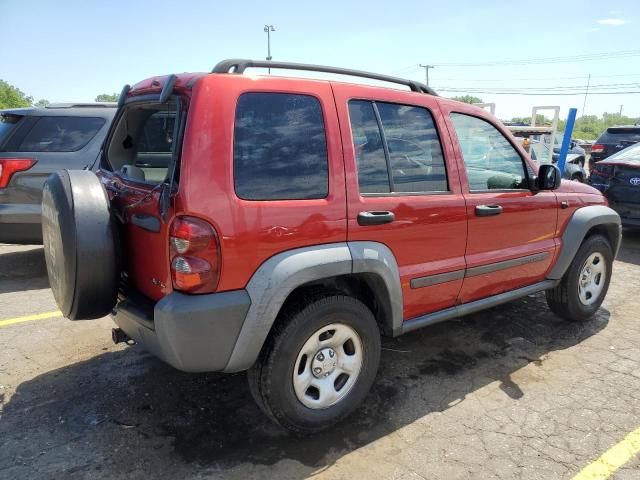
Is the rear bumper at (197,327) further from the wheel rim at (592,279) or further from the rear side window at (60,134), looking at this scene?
the rear side window at (60,134)

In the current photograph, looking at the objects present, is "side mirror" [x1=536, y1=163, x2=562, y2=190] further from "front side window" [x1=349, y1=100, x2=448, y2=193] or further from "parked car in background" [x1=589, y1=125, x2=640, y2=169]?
"parked car in background" [x1=589, y1=125, x2=640, y2=169]

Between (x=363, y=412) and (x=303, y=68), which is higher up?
(x=303, y=68)

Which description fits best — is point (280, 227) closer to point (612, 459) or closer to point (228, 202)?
point (228, 202)

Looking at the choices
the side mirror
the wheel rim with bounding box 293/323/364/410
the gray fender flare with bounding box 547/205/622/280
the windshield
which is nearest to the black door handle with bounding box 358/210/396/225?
the wheel rim with bounding box 293/323/364/410

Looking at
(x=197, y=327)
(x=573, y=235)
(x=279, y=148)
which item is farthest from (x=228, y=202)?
(x=573, y=235)

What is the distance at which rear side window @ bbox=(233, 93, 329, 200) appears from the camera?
7.81 feet

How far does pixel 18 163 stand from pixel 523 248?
5.03 meters

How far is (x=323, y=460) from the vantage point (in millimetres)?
2590

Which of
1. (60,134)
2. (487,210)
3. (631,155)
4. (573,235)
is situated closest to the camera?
(487,210)

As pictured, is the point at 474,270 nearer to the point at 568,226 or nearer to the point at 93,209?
the point at 568,226

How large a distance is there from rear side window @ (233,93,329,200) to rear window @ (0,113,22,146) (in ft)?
13.6

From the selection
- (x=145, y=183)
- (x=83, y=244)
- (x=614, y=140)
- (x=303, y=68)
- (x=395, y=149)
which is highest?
(x=303, y=68)

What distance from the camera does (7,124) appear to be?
5348 millimetres

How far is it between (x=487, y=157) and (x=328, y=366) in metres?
1.98
